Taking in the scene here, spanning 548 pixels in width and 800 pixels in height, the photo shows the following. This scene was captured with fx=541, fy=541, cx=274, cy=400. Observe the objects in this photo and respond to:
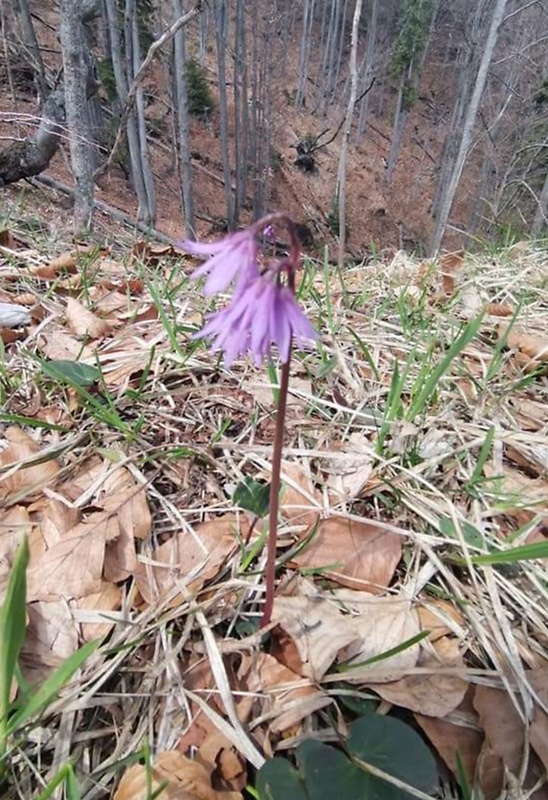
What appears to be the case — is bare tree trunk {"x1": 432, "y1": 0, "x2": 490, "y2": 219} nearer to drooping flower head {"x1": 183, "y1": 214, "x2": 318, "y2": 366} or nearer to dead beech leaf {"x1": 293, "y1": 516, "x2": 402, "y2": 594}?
dead beech leaf {"x1": 293, "y1": 516, "x2": 402, "y2": 594}

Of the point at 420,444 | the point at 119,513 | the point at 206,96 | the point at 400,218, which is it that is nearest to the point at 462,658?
the point at 420,444

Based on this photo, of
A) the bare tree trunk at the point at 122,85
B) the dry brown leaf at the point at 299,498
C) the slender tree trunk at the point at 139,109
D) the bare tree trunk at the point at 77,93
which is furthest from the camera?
the bare tree trunk at the point at 122,85

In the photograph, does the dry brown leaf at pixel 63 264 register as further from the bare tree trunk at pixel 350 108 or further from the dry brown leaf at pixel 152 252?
the bare tree trunk at pixel 350 108

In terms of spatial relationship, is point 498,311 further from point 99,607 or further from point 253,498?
point 99,607

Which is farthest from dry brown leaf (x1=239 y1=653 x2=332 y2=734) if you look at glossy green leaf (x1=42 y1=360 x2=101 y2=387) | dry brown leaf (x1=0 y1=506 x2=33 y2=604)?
glossy green leaf (x1=42 y1=360 x2=101 y2=387)

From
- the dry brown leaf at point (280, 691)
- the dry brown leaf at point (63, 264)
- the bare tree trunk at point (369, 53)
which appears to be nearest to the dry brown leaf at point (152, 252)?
the dry brown leaf at point (63, 264)

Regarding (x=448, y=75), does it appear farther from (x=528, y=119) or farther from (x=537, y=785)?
(x=537, y=785)

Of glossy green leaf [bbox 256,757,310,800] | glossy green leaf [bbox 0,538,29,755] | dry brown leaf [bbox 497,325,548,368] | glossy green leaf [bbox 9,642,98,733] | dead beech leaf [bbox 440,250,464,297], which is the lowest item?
dead beech leaf [bbox 440,250,464,297]
